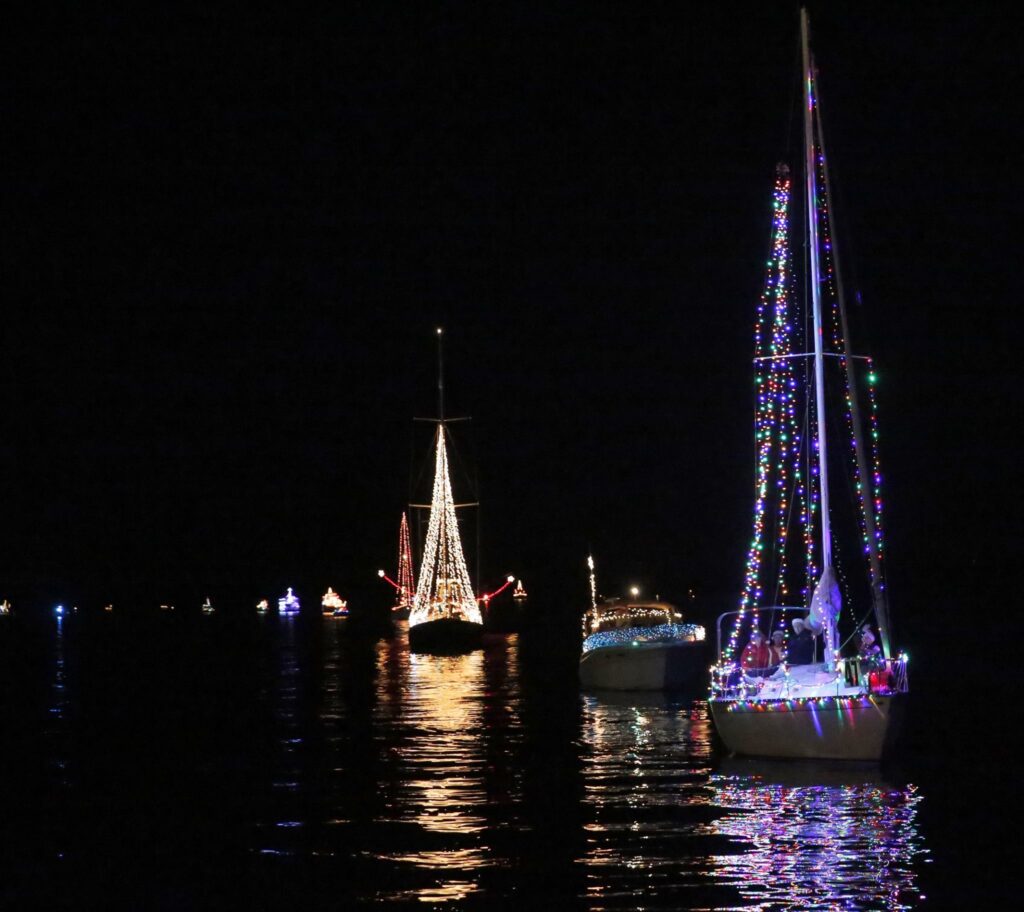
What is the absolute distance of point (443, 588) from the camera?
273ft

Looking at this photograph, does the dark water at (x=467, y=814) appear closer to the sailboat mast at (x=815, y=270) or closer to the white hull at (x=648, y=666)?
the white hull at (x=648, y=666)

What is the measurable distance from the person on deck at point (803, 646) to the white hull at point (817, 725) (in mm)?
815

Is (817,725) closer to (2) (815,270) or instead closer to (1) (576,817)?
(1) (576,817)

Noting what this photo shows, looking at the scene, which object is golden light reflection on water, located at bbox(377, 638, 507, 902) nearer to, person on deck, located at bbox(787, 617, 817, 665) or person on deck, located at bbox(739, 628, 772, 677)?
person on deck, located at bbox(739, 628, 772, 677)

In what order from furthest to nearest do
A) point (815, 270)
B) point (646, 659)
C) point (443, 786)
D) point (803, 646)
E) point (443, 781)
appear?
point (646, 659) < point (815, 270) < point (443, 781) < point (803, 646) < point (443, 786)

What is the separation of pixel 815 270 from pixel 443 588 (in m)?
55.7

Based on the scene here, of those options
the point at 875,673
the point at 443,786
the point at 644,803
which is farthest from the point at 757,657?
the point at 443,786

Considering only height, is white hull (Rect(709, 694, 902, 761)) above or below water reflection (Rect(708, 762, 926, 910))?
above

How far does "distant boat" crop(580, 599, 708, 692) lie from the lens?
48.3m

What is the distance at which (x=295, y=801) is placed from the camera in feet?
86.2

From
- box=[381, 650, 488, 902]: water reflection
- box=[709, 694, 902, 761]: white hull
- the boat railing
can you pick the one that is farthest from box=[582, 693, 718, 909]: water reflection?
the boat railing

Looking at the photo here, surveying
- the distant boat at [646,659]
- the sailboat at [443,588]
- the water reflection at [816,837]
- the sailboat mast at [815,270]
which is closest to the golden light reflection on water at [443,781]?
the water reflection at [816,837]

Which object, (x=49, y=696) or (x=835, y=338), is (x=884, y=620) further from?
(x=49, y=696)

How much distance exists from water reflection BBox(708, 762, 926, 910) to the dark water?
55 mm
